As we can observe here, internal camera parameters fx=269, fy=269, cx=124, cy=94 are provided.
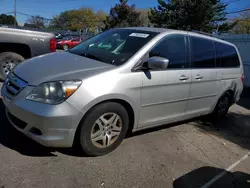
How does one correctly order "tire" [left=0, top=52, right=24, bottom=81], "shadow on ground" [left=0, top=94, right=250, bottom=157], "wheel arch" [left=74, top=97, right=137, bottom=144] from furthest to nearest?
"tire" [left=0, top=52, right=24, bottom=81], "shadow on ground" [left=0, top=94, right=250, bottom=157], "wheel arch" [left=74, top=97, right=137, bottom=144]

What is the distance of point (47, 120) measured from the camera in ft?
9.50

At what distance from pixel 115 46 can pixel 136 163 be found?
1.68 m

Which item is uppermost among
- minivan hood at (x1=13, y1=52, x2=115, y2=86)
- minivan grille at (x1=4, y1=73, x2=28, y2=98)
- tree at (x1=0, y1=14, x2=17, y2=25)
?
tree at (x1=0, y1=14, x2=17, y2=25)

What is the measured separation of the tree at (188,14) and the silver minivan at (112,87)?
25221 millimetres

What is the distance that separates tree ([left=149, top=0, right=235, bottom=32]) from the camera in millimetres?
28016

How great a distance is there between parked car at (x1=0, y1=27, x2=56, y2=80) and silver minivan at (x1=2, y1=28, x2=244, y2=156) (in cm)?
223

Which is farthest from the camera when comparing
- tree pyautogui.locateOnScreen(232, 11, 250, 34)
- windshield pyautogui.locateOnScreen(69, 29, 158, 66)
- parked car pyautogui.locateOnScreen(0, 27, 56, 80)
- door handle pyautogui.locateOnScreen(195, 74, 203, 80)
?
tree pyautogui.locateOnScreen(232, 11, 250, 34)

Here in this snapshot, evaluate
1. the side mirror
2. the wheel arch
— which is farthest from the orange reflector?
the side mirror

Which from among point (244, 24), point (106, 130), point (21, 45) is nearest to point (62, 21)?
point (244, 24)

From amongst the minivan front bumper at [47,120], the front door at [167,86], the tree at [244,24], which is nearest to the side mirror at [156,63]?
the front door at [167,86]

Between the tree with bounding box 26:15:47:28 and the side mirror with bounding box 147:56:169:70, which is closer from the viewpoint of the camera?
the side mirror with bounding box 147:56:169:70

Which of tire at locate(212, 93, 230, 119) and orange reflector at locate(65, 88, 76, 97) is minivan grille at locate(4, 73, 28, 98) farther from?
tire at locate(212, 93, 230, 119)

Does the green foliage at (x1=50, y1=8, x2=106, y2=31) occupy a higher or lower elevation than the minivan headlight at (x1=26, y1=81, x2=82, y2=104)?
higher

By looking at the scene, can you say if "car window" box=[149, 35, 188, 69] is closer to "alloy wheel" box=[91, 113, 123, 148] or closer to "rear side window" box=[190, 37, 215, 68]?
"rear side window" box=[190, 37, 215, 68]
